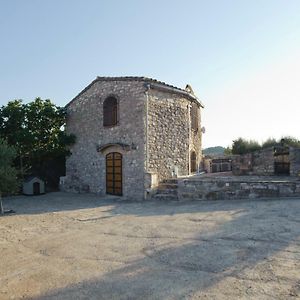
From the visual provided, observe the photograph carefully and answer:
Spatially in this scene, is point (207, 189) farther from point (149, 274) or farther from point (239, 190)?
point (149, 274)

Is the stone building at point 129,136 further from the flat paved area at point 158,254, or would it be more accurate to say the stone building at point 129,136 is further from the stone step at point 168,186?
the flat paved area at point 158,254

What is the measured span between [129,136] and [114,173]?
188 cm

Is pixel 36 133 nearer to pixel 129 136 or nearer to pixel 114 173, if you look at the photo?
pixel 114 173

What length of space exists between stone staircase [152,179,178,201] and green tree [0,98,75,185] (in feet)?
19.5

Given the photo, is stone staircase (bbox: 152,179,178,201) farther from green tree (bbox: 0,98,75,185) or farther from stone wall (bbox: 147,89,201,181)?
green tree (bbox: 0,98,75,185)

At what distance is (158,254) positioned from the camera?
5.00 metres

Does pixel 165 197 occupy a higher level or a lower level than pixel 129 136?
lower

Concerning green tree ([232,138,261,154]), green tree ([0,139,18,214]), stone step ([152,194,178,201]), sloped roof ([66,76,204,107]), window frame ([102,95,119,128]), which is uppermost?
sloped roof ([66,76,204,107])

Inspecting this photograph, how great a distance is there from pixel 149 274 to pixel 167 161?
906 centimetres

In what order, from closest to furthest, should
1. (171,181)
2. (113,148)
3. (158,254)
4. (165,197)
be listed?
(158,254) < (165,197) < (171,181) < (113,148)

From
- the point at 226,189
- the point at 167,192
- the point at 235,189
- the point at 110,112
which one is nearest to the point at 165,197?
the point at 167,192

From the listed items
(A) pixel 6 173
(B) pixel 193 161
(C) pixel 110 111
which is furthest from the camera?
(B) pixel 193 161

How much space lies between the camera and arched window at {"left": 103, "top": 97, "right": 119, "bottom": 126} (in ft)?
43.9

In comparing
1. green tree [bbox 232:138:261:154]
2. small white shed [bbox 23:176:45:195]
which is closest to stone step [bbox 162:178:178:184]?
small white shed [bbox 23:176:45:195]
